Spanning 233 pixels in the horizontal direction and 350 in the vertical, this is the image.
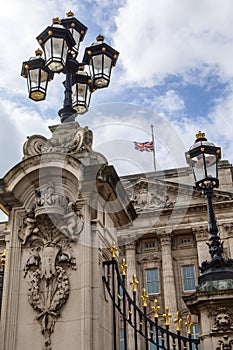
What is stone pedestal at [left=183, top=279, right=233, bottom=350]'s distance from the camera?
612 centimetres

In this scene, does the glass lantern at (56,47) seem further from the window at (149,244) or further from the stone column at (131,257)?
the window at (149,244)

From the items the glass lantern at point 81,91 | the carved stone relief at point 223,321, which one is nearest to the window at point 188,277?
the glass lantern at point 81,91

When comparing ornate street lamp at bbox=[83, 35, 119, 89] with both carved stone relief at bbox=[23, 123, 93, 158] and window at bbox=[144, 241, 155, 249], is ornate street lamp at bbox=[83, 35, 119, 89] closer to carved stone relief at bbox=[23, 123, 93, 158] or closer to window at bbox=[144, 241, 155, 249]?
carved stone relief at bbox=[23, 123, 93, 158]

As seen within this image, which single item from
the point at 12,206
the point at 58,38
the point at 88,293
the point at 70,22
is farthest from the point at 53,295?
the point at 70,22

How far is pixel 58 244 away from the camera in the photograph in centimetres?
649

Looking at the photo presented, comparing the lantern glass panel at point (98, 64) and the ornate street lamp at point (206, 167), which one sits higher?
the lantern glass panel at point (98, 64)

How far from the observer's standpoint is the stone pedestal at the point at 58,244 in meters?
6.08

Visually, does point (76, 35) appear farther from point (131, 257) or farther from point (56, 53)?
point (131, 257)

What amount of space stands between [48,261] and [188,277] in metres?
33.2

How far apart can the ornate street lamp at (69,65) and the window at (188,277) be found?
3016cm

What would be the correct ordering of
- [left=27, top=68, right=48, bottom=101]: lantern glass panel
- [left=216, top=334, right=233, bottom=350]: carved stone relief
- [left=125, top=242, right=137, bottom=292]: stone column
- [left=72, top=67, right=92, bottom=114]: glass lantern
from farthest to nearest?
[left=125, top=242, right=137, bottom=292]: stone column → [left=72, top=67, right=92, bottom=114]: glass lantern → [left=27, top=68, right=48, bottom=101]: lantern glass panel → [left=216, top=334, right=233, bottom=350]: carved stone relief

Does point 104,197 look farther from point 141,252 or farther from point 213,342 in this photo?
point 141,252

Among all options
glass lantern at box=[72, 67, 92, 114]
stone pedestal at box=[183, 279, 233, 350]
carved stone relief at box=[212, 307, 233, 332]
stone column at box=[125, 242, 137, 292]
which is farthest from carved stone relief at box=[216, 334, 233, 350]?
stone column at box=[125, 242, 137, 292]

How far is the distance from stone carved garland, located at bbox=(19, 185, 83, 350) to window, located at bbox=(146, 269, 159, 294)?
106ft
